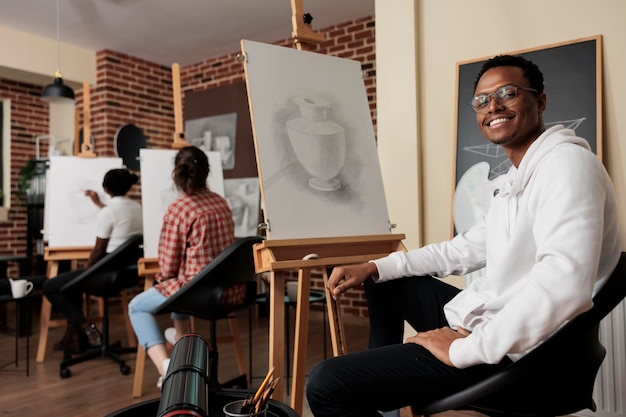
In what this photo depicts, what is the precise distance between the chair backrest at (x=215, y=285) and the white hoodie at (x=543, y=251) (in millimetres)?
1365

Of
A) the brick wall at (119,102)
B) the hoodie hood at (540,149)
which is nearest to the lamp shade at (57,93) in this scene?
the brick wall at (119,102)

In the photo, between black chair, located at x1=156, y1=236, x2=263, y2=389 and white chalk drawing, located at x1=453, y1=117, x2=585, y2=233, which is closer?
black chair, located at x1=156, y1=236, x2=263, y2=389

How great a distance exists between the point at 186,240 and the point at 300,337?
952mm

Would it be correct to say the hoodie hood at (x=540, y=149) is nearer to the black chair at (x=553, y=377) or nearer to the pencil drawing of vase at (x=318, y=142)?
the black chair at (x=553, y=377)

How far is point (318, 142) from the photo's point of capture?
87.5 inches

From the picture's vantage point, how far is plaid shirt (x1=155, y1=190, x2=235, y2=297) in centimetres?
262

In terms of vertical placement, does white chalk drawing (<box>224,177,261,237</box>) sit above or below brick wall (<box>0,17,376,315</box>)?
below

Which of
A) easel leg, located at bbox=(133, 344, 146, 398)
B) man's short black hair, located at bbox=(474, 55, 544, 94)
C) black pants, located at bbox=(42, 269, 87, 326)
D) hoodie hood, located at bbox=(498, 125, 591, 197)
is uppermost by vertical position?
man's short black hair, located at bbox=(474, 55, 544, 94)

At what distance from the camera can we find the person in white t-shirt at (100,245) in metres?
3.55

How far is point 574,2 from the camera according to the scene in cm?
245

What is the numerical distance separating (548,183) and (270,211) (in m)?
1.06

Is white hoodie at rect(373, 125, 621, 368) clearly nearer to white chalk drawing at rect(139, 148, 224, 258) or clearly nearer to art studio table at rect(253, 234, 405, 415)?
art studio table at rect(253, 234, 405, 415)

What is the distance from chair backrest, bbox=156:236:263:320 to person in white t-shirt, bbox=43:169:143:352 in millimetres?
1228

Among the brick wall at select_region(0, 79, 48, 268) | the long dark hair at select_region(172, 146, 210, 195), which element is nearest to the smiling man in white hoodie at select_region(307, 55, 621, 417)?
the long dark hair at select_region(172, 146, 210, 195)
